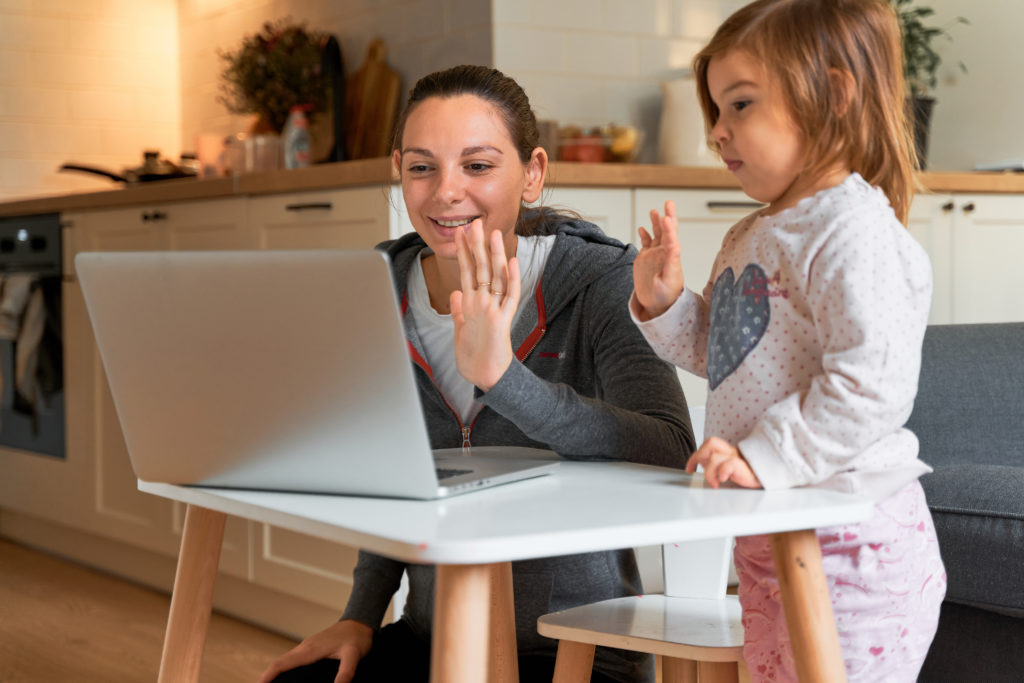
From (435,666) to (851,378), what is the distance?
0.37 metres

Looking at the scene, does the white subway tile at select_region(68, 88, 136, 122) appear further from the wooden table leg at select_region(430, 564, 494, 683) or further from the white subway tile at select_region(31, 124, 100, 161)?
the wooden table leg at select_region(430, 564, 494, 683)

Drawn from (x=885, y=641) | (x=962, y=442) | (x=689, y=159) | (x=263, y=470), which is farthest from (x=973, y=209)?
(x=263, y=470)

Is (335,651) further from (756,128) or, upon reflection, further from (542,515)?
(756,128)

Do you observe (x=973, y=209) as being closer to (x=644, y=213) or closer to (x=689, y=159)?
(x=689, y=159)

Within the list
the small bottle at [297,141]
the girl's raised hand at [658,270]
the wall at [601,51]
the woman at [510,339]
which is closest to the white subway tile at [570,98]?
the wall at [601,51]

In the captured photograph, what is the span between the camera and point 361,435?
874 mm

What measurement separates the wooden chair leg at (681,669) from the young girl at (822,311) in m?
0.14

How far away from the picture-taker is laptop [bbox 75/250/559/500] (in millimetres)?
842

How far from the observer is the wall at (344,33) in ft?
11.5

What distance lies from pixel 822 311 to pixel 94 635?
90.6 inches

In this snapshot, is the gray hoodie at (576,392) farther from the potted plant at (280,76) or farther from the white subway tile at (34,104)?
the white subway tile at (34,104)

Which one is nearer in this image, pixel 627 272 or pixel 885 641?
pixel 885 641

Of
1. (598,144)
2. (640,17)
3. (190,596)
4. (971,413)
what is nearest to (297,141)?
(598,144)

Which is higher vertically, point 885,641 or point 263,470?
point 263,470
